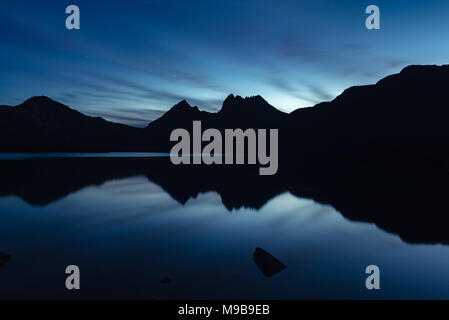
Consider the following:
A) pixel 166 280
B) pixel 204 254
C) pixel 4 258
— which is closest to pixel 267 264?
pixel 204 254

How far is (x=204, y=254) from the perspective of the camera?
1998cm

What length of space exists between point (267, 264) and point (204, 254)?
567 centimetres

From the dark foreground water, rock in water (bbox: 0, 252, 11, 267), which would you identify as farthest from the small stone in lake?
rock in water (bbox: 0, 252, 11, 267)

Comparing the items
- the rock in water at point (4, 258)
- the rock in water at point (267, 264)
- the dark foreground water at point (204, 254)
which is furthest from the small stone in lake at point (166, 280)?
the rock in water at point (4, 258)

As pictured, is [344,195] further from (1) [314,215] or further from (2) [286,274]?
(2) [286,274]

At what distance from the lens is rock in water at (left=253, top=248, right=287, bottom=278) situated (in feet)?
52.9

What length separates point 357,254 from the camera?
824 inches

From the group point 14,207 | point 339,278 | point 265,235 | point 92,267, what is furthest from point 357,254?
point 14,207

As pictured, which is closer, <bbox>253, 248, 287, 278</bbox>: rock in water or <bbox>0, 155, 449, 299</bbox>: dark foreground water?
<bbox>0, 155, 449, 299</bbox>: dark foreground water

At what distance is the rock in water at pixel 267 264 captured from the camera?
635 inches

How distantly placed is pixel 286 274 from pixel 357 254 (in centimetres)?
874

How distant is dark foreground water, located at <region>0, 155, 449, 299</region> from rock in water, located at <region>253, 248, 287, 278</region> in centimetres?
36

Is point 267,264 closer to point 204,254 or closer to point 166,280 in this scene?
point 204,254

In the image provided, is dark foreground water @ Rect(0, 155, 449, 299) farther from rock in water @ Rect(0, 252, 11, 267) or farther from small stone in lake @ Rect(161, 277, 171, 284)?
rock in water @ Rect(0, 252, 11, 267)
